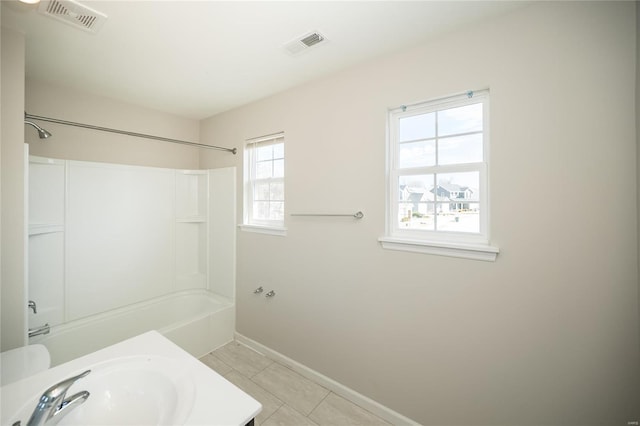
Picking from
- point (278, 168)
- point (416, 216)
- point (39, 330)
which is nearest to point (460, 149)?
point (416, 216)

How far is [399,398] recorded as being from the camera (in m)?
1.75

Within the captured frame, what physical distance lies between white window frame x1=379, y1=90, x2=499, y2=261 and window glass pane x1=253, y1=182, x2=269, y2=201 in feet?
4.37

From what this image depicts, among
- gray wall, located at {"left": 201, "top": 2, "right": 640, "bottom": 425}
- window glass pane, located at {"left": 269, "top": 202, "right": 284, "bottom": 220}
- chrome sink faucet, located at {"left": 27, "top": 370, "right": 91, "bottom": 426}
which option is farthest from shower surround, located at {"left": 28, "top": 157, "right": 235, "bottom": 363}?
chrome sink faucet, located at {"left": 27, "top": 370, "right": 91, "bottom": 426}

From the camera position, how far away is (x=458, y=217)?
5.21 feet

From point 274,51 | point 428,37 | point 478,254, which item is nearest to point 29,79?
point 274,51

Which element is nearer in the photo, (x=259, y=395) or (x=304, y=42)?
(x=304, y=42)

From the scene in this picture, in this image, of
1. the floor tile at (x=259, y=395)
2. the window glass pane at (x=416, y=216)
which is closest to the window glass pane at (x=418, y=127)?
the window glass pane at (x=416, y=216)

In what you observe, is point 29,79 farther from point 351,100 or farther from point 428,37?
point 428,37

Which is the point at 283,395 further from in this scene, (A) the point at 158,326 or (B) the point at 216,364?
(A) the point at 158,326

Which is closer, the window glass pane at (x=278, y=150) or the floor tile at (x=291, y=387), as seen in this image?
the floor tile at (x=291, y=387)

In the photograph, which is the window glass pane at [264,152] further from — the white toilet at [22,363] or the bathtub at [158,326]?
the white toilet at [22,363]

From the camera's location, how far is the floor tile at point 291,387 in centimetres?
190

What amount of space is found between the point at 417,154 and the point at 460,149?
0.26 m

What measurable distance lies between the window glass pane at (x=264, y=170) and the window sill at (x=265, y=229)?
53cm
